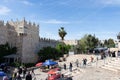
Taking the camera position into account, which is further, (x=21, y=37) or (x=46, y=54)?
(x=46, y=54)

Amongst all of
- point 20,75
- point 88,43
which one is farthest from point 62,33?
point 20,75

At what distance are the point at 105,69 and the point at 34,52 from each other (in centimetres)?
2242

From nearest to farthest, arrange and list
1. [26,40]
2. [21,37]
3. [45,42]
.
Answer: [21,37] < [26,40] < [45,42]

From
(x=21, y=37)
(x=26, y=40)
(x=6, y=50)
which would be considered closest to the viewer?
(x=6, y=50)

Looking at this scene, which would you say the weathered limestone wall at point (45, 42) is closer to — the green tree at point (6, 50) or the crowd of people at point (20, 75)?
the green tree at point (6, 50)

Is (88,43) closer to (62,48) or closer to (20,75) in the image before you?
(62,48)

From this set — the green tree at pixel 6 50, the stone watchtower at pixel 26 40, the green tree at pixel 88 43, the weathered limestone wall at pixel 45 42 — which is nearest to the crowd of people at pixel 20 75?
the green tree at pixel 6 50

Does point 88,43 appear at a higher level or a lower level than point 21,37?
lower

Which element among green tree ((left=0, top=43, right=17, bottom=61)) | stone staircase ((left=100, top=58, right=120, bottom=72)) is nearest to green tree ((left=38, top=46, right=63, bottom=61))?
green tree ((left=0, top=43, right=17, bottom=61))

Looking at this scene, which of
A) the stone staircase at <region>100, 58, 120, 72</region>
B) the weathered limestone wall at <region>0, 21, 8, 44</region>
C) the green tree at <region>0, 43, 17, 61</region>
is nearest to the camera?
the stone staircase at <region>100, 58, 120, 72</region>

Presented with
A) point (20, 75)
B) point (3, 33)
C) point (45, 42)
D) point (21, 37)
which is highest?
point (3, 33)

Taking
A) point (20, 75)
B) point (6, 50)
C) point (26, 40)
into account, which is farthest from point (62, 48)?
point (20, 75)

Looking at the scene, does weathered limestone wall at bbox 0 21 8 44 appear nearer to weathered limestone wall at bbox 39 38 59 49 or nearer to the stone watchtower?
the stone watchtower

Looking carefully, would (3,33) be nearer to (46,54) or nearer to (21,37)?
(21,37)
